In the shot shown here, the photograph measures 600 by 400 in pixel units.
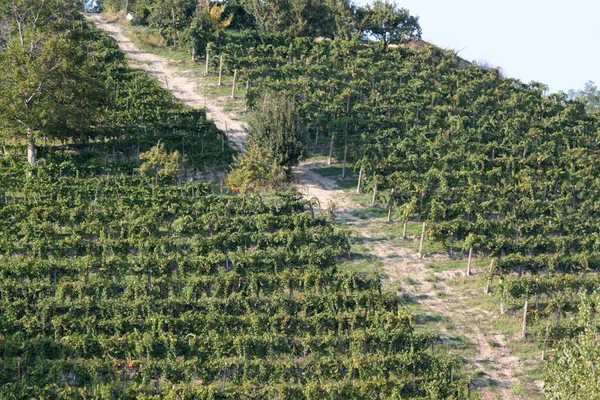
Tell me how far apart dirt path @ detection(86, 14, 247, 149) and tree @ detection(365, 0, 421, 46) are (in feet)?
46.4

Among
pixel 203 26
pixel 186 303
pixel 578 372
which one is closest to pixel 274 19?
pixel 203 26

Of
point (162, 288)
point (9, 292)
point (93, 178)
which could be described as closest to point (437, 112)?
point (93, 178)

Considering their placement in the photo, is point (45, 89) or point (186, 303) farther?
point (45, 89)

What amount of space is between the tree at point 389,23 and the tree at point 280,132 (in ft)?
64.9

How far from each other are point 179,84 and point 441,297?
23.9 m

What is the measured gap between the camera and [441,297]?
32.7m

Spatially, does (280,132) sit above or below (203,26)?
below

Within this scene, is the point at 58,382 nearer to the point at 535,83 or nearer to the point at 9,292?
the point at 9,292

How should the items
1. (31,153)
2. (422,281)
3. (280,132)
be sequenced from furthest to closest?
(280,132) → (31,153) → (422,281)

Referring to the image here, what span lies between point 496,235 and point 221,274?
11.5 metres

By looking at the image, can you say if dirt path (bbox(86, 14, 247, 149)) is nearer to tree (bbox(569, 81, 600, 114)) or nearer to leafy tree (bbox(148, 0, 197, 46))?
leafy tree (bbox(148, 0, 197, 46))

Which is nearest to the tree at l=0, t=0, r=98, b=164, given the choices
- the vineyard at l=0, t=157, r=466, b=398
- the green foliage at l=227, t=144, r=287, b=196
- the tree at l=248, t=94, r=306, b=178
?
the vineyard at l=0, t=157, r=466, b=398

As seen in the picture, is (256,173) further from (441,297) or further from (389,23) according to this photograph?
(389,23)

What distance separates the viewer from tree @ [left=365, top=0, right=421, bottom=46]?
191 ft
